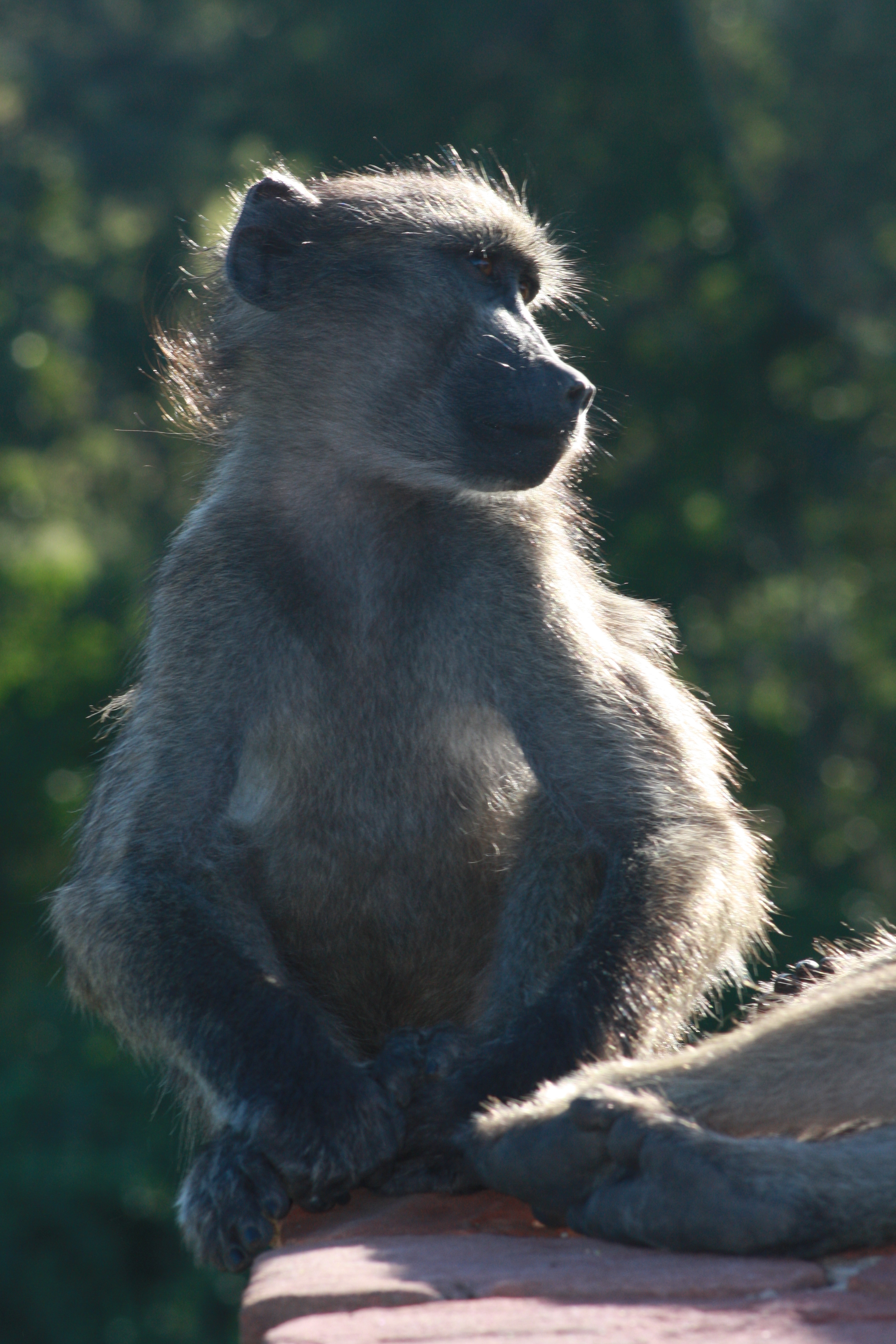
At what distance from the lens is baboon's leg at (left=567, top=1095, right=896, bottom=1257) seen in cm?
203

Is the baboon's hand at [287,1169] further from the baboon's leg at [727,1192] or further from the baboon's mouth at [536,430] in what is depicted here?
the baboon's mouth at [536,430]

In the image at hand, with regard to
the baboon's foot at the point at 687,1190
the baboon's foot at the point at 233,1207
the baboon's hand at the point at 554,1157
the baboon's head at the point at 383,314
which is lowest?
the baboon's foot at the point at 233,1207

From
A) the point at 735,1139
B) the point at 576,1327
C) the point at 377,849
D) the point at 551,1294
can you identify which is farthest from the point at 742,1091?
the point at 377,849

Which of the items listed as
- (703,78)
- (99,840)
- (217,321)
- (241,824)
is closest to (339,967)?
(241,824)

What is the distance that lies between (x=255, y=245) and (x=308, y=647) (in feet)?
3.40

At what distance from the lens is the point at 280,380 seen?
11.9ft

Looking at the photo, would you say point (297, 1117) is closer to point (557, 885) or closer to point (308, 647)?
point (557, 885)

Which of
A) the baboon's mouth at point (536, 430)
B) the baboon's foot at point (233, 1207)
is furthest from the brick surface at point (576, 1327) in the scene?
the baboon's mouth at point (536, 430)

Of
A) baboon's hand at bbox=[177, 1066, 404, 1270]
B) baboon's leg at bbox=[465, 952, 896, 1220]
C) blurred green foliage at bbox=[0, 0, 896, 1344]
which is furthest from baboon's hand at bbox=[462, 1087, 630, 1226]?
blurred green foliage at bbox=[0, 0, 896, 1344]

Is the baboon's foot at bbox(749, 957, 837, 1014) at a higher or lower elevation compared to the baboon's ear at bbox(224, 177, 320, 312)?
lower

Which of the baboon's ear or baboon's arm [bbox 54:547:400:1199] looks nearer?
baboon's arm [bbox 54:547:400:1199]

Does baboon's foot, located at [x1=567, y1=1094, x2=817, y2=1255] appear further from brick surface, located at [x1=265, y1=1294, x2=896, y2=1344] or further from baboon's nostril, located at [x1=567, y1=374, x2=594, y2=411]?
baboon's nostril, located at [x1=567, y1=374, x2=594, y2=411]

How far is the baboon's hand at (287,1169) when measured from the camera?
252 cm

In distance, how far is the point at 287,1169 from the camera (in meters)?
2.56
